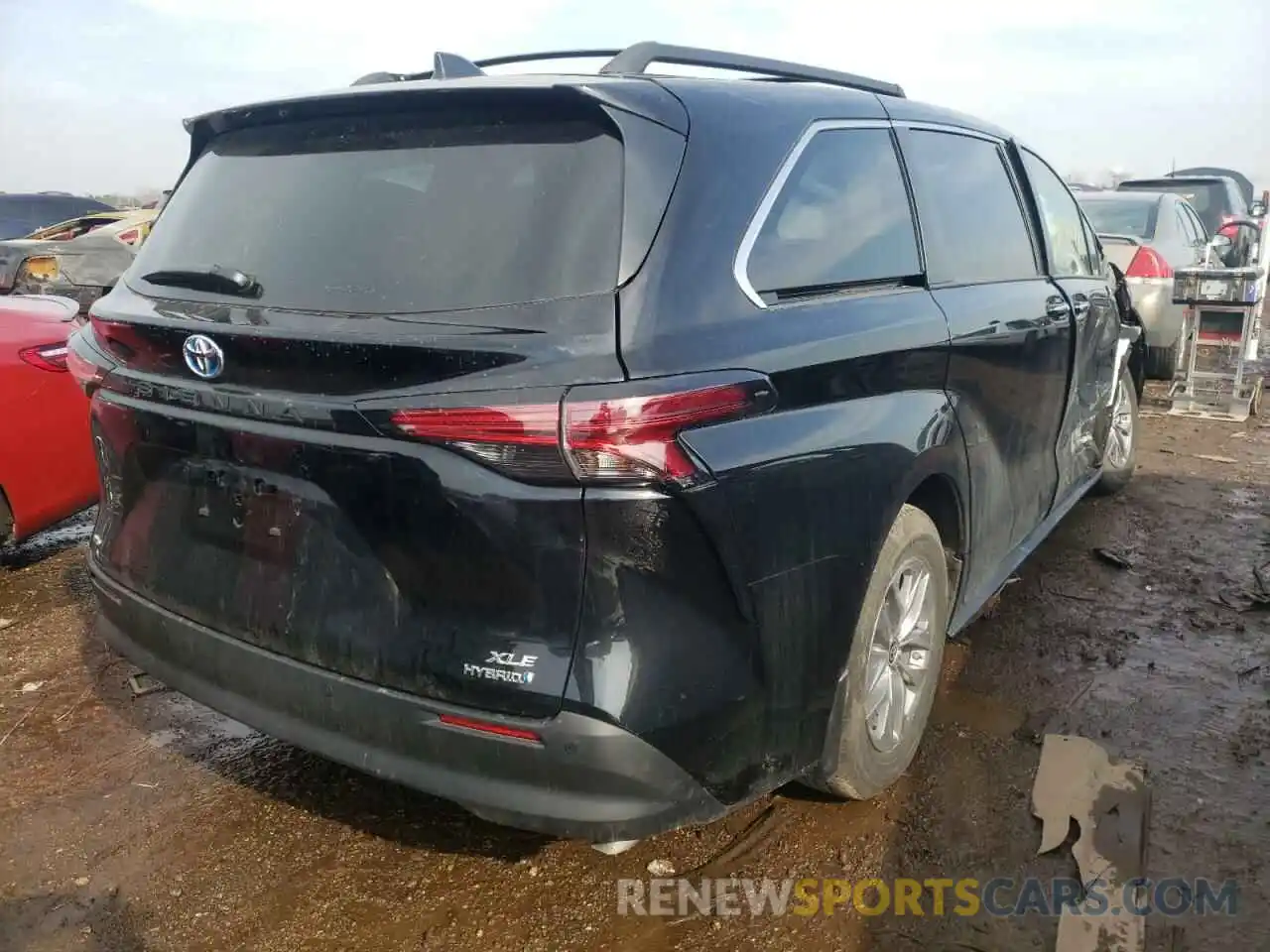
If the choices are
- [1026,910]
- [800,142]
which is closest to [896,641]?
[1026,910]

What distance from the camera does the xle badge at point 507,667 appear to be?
181cm

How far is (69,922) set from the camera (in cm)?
230

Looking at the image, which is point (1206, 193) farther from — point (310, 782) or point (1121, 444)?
point (310, 782)

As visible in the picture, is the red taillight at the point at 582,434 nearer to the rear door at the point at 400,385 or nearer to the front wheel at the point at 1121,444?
the rear door at the point at 400,385

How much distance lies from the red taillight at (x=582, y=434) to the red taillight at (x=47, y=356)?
2985 mm

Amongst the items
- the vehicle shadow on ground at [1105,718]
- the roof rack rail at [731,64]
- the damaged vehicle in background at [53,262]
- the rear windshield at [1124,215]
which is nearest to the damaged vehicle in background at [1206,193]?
the rear windshield at [1124,215]

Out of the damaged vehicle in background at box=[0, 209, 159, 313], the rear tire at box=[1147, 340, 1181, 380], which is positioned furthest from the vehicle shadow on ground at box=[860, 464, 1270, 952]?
the damaged vehicle in background at box=[0, 209, 159, 313]

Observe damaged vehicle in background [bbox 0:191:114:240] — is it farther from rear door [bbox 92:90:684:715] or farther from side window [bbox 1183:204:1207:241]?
rear door [bbox 92:90:684:715]

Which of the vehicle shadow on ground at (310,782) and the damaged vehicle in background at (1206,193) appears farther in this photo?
the damaged vehicle in background at (1206,193)

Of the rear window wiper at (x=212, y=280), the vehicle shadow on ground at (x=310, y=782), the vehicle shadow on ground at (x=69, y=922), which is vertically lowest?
the vehicle shadow on ground at (x=310, y=782)

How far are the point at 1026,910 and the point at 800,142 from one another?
190 centimetres

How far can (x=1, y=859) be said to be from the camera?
2523mm

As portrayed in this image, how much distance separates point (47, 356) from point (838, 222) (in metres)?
3.36

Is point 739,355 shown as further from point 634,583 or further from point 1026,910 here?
point 1026,910
